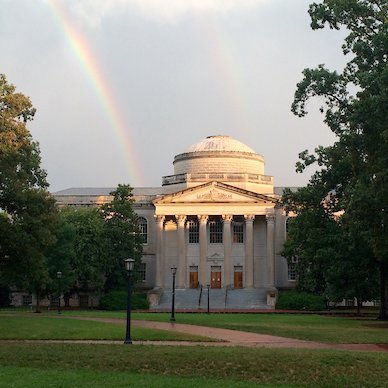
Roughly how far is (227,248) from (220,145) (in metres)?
14.7

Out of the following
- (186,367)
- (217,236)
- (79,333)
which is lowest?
(186,367)

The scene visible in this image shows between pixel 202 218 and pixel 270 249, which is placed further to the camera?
pixel 202 218

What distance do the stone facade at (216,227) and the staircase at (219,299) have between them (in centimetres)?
182

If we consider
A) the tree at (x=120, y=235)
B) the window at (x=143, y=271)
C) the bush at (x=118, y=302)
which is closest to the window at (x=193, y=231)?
the window at (x=143, y=271)

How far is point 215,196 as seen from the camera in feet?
247

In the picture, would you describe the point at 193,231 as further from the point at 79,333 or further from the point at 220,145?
the point at 79,333

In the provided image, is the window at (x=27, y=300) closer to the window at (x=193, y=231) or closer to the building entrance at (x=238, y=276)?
the window at (x=193, y=231)

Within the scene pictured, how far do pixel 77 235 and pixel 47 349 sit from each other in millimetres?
45104

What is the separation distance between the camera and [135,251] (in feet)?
233

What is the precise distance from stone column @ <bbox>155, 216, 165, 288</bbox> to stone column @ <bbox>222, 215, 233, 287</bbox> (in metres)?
7.14

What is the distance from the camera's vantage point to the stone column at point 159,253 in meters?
75.2

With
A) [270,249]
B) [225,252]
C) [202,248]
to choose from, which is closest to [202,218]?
[202,248]

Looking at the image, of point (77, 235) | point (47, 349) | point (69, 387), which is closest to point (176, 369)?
point (69, 387)

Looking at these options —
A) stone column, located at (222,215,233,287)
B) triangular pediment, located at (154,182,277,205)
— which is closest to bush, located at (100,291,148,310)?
stone column, located at (222,215,233,287)
